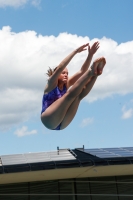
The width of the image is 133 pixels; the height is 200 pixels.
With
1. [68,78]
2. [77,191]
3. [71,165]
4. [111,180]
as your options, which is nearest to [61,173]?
[71,165]

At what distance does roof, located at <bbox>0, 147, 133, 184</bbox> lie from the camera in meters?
14.1

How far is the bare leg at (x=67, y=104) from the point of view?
6.08m

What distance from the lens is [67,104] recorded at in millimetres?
6391

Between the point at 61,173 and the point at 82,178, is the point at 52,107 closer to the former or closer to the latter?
the point at 61,173

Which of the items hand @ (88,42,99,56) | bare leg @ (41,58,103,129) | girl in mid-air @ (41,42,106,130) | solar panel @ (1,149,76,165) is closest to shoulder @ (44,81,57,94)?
girl in mid-air @ (41,42,106,130)

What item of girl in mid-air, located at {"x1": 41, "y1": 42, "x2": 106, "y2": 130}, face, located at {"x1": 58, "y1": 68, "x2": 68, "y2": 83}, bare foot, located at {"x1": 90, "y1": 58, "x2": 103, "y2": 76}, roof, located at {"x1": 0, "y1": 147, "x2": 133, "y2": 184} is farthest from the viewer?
roof, located at {"x1": 0, "y1": 147, "x2": 133, "y2": 184}

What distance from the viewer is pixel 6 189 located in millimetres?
16906

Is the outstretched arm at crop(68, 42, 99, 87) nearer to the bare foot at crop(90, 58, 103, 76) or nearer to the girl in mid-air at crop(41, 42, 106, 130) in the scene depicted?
the girl in mid-air at crop(41, 42, 106, 130)

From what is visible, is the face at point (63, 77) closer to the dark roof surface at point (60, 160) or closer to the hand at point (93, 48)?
the hand at point (93, 48)

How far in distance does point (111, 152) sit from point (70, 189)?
2.57m

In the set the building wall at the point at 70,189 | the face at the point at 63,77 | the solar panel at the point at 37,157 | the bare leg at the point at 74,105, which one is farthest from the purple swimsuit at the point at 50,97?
the building wall at the point at 70,189

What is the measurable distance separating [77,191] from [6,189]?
3.07 meters

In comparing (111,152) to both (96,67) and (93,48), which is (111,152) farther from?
(96,67)

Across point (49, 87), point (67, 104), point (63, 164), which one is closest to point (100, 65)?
point (67, 104)
